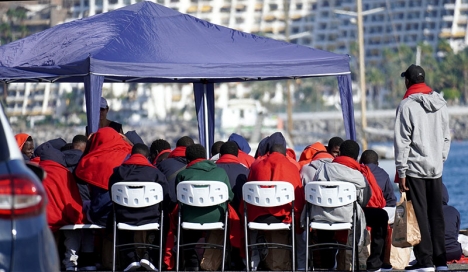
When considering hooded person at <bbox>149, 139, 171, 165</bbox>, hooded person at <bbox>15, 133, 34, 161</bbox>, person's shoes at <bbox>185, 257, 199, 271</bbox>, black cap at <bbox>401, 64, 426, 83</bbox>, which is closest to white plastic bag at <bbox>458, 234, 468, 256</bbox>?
black cap at <bbox>401, 64, 426, 83</bbox>

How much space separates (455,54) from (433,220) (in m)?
125

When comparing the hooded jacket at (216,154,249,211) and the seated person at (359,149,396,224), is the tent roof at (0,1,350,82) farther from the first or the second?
the seated person at (359,149,396,224)

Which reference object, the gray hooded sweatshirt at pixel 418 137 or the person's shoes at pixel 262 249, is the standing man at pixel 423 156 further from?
the person's shoes at pixel 262 249

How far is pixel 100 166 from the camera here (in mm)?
8461

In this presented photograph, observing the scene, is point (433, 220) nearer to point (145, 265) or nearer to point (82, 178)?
point (145, 265)

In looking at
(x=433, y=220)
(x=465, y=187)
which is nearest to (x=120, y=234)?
(x=433, y=220)

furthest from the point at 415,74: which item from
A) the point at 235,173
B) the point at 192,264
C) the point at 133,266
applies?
the point at 133,266

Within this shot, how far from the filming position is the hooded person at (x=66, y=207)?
8133 millimetres

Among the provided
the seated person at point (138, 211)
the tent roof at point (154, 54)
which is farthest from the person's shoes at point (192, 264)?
the tent roof at point (154, 54)

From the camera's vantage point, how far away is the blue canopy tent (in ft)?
33.4

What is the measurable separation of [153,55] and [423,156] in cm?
398

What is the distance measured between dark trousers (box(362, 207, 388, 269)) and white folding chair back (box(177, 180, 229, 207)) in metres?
1.20

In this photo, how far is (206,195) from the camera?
781 cm

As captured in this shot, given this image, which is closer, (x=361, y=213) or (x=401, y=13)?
(x=361, y=213)
